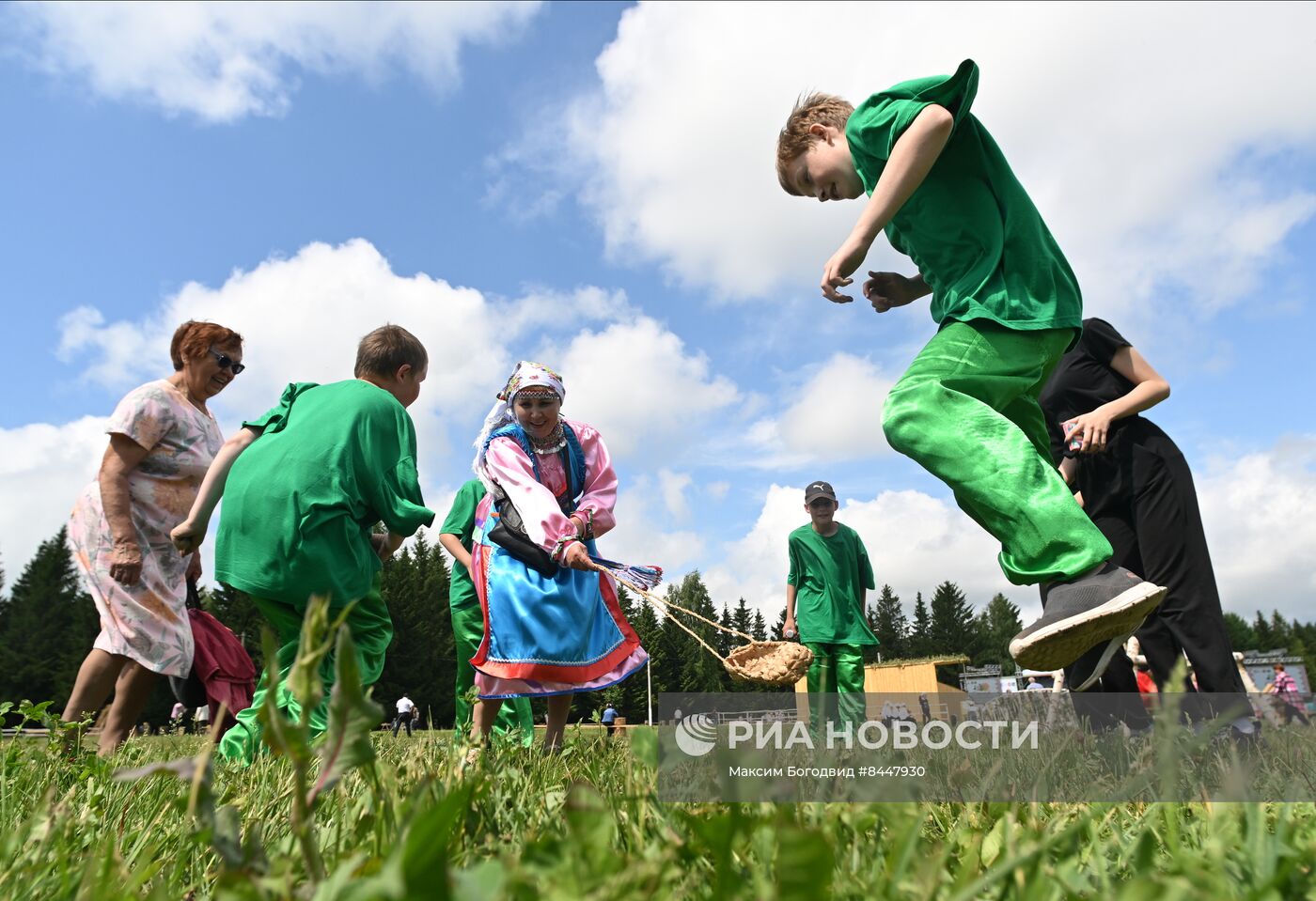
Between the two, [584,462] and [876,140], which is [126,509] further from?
[876,140]

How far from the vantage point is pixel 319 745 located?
94cm

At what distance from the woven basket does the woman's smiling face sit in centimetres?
174

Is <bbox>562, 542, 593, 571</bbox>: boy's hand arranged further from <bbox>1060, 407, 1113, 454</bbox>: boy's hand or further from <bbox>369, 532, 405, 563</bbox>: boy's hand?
<bbox>1060, 407, 1113, 454</bbox>: boy's hand

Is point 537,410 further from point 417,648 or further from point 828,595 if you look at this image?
point 417,648

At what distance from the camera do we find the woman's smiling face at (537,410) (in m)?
4.35

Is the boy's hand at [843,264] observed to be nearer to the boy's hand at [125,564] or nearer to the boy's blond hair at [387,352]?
the boy's blond hair at [387,352]

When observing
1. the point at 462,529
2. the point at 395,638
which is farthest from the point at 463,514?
the point at 395,638

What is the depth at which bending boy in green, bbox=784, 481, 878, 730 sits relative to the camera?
325 inches

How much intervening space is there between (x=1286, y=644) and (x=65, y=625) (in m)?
143

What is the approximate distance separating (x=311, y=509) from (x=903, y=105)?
8.76 feet

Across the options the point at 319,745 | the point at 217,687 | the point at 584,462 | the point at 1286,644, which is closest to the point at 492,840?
the point at 319,745

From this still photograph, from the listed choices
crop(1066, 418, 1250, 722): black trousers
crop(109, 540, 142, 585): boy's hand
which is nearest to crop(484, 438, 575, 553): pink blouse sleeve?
crop(109, 540, 142, 585): boy's hand

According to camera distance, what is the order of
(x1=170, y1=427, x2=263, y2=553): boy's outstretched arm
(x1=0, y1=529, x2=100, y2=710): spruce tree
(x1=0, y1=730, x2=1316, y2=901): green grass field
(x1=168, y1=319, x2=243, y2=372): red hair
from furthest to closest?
1. (x1=0, y1=529, x2=100, y2=710): spruce tree
2. (x1=168, y1=319, x2=243, y2=372): red hair
3. (x1=170, y1=427, x2=263, y2=553): boy's outstretched arm
4. (x1=0, y1=730, x2=1316, y2=901): green grass field

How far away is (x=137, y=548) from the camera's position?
420 centimetres
